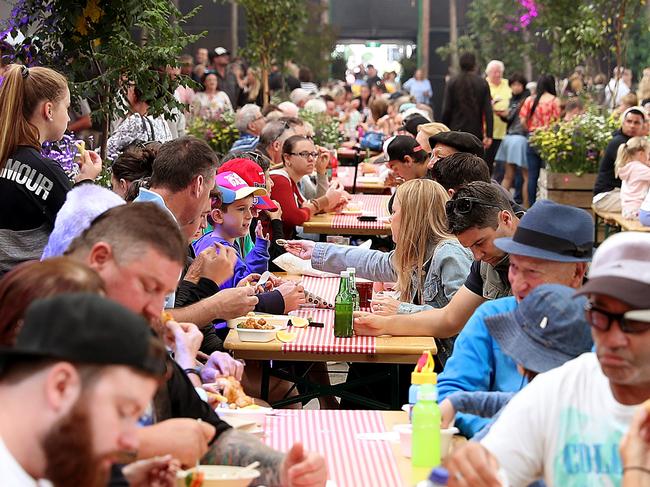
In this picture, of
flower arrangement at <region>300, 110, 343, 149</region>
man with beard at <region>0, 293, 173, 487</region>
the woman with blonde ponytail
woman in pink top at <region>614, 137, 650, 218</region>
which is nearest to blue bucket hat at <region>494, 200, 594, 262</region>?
man with beard at <region>0, 293, 173, 487</region>

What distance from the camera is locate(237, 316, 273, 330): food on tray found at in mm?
4836

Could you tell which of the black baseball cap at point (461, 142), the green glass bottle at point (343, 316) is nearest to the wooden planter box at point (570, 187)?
the black baseball cap at point (461, 142)

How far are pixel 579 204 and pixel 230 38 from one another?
14339 millimetres

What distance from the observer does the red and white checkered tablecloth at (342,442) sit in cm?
311

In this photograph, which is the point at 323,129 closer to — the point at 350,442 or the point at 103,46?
the point at 103,46

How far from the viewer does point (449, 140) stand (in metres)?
7.61

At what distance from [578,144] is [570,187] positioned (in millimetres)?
480

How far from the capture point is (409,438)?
3232 mm

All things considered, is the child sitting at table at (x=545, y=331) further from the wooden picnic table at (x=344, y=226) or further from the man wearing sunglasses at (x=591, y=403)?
the wooden picnic table at (x=344, y=226)

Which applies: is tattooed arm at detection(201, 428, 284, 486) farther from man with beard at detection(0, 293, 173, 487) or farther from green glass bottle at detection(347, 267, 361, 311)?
green glass bottle at detection(347, 267, 361, 311)

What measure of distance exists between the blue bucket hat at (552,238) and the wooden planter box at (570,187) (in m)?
9.39

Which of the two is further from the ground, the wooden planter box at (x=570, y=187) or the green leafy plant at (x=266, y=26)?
the green leafy plant at (x=266, y=26)

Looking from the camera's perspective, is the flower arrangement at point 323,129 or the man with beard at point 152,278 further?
the flower arrangement at point 323,129

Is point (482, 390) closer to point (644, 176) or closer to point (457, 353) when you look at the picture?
point (457, 353)
